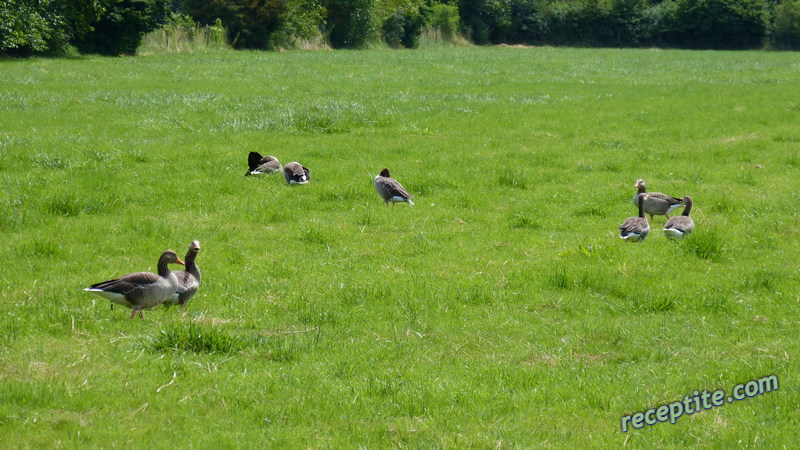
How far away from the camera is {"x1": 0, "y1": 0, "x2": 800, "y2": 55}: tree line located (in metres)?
67.4

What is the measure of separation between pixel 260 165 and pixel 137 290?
30.2 ft

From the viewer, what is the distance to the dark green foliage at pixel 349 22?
252ft

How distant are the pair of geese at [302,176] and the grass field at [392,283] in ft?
1.12

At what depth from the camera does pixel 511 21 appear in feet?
361

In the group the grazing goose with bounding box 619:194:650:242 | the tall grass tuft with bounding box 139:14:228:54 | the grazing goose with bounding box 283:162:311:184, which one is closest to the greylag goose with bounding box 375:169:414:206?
the grazing goose with bounding box 283:162:311:184

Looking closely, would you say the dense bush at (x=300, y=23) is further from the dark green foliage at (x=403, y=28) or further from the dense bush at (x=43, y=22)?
the dense bush at (x=43, y=22)

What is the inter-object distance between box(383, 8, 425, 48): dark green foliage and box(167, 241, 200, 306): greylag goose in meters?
79.0

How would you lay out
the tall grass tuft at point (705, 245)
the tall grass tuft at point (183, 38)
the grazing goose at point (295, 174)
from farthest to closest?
the tall grass tuft at point (183, 38) < the grazing goose at point (295, 174) < the tall grass tuft at point (705, 245)

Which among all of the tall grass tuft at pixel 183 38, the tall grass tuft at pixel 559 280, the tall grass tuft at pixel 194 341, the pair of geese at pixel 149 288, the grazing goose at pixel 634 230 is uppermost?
the tall grass tuft at pixel 183 38

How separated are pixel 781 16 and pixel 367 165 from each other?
102 metres

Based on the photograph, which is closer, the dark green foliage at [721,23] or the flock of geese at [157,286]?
the flock of geese at [157,286]

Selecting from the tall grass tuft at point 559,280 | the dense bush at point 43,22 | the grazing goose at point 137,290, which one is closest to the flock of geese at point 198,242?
the grazing goose at point 137,290

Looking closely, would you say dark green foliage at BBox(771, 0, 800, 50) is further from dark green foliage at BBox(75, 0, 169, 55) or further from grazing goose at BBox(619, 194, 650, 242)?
grazing goose at BBox(619, 194, 650, 242)

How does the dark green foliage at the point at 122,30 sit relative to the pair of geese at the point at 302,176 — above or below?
above
